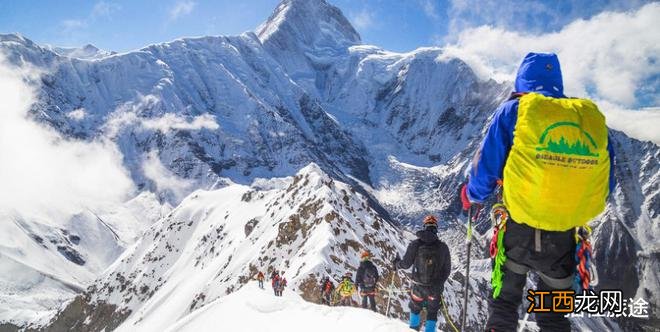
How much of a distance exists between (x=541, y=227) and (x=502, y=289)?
90cm

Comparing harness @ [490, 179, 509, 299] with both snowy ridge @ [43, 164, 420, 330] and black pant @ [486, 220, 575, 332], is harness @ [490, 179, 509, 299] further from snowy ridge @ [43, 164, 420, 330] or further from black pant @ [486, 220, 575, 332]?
snowy ridge @ [43, 164, 420, 330]

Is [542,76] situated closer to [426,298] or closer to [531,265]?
[531,265]

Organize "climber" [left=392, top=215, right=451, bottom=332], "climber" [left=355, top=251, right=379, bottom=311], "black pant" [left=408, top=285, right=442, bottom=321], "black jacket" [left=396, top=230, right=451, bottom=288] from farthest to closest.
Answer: "climber" [left=355, top=251, right=379, bottom=311] < "black jacket" [left=396, top=230, right=451, bottom=288] < "climber" [left=392, top=215, right=451, bottom=332] < "black pant" [left=408, top=285, right=442, bottom=321]

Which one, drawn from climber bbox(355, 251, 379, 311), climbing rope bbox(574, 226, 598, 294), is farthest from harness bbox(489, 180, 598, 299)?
climber bbox(355, 251, 379, 311)

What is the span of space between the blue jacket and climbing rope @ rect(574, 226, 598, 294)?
2.14 ft

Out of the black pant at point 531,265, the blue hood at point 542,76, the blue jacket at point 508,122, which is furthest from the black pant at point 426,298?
the blue hood at point 542,76

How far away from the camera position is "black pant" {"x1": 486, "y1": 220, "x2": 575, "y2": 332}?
548 cm

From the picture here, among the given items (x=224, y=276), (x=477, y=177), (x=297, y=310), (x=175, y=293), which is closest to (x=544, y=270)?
(x=477, y=177)

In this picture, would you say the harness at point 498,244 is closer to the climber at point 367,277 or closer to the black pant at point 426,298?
the black pant at point 426,298

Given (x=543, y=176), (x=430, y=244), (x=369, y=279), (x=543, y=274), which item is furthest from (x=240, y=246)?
(x=543, y=176)

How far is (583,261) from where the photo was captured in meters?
5.55

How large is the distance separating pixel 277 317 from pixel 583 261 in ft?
28.6

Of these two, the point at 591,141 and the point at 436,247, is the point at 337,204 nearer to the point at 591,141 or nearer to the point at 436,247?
the point at 436,247

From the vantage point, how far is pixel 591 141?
17.5ft
